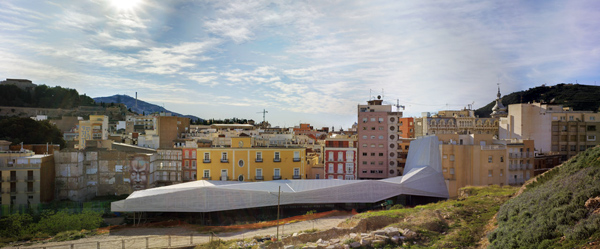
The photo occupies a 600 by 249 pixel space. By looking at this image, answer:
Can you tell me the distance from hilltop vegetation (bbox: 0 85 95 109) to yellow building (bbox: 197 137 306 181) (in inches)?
2586

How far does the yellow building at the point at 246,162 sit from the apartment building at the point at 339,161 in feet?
13.6

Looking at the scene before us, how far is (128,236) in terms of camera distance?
27.6 m

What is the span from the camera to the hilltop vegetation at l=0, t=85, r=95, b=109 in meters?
83.4

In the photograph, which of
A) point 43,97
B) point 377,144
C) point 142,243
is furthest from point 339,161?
point 43,97

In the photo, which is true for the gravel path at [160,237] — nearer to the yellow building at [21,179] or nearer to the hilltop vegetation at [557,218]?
the yellow building at [21,179]

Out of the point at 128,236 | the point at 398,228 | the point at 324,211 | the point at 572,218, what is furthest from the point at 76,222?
the point at 572,218

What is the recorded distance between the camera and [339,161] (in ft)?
145

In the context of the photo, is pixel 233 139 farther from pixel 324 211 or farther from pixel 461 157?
pixel 461 157

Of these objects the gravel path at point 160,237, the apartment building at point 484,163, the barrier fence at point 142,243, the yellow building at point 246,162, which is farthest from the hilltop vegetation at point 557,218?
the yellow building at point 246,162

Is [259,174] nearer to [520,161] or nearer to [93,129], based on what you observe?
[520,161]

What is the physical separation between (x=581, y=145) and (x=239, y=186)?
42.0 metres

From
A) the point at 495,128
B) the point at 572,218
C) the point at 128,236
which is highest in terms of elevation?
the point at 495,128

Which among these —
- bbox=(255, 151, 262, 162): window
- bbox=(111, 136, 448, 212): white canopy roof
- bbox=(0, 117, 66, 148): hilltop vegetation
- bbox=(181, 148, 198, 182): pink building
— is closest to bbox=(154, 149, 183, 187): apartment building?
bbox=(181, 148, 198, 182): pink building

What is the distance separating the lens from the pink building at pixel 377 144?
4591 cm
